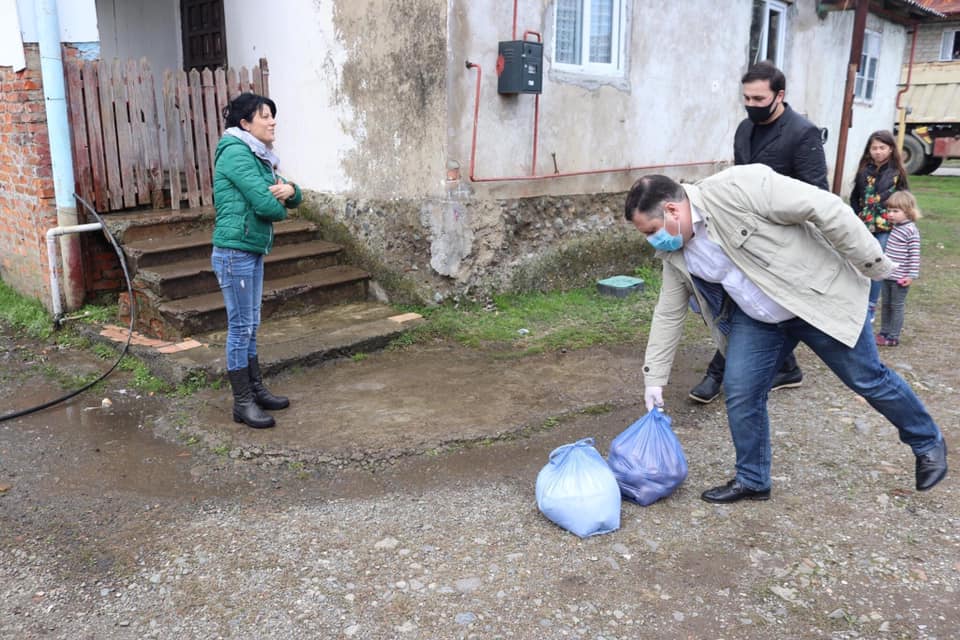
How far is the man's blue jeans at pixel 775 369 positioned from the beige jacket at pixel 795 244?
126mm

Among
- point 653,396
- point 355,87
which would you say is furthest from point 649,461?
point 355,87

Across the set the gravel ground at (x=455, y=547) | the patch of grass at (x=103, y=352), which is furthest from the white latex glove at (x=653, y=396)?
the patch of grass at (x=103, y=352)

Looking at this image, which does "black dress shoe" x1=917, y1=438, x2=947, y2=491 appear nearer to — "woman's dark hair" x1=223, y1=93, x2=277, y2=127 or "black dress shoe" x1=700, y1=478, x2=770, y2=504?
"black dress shoe" x1=700, y1=478, x2=770, y2=504

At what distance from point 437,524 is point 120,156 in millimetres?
4631

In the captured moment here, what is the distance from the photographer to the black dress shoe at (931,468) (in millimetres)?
3385

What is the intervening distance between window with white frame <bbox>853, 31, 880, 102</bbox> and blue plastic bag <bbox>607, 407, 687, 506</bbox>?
1170cm

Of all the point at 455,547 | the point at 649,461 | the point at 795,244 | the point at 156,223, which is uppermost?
the point at 795,244

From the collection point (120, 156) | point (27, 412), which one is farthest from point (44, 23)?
point (27, 412)

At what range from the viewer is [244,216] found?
4.20 metres

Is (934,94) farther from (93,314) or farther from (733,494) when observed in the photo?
(93,314)

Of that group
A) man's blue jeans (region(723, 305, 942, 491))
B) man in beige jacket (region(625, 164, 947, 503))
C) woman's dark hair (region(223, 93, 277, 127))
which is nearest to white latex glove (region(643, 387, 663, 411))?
man in beige jacket (region(625, 164, 947, 503))

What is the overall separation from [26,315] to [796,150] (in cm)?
578

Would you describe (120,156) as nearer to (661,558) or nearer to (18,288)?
(18,288)

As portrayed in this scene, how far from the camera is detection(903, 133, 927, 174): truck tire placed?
1893 cm
